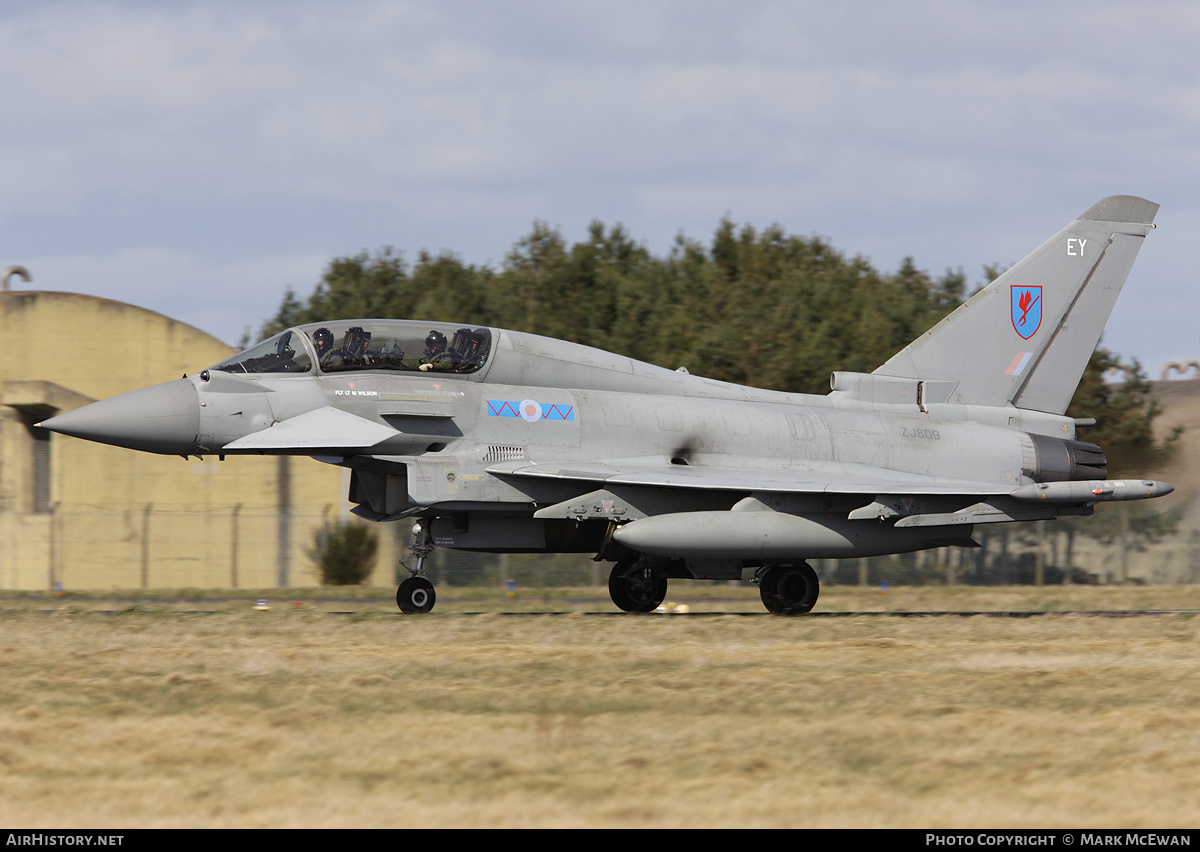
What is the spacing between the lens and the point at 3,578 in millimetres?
25938

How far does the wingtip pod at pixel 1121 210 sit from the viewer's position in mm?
17625

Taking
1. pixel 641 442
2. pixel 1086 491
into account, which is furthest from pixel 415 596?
pixel 1086 491

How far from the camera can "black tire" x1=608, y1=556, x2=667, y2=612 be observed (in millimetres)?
15531

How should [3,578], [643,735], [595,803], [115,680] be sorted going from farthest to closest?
[3,578] < [115,680] < [643,735] < [595,803]

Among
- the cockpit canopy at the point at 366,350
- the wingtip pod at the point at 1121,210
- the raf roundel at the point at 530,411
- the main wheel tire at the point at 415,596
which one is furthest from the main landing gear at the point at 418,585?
the wingtip pod at the point at 1121,210

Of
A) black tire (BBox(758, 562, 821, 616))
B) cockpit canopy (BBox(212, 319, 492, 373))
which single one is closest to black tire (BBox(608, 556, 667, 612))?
black tire (BBox(758, 562, 821, 616))

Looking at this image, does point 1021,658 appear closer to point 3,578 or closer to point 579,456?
point 579,456

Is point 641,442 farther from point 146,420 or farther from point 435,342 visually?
point 146,420

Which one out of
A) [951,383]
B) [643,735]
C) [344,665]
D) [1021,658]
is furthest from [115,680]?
[951,383]

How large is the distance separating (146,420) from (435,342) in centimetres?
336

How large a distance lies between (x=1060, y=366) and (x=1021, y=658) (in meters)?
8.04

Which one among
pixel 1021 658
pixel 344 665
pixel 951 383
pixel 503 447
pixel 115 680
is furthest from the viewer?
pixel 951 383

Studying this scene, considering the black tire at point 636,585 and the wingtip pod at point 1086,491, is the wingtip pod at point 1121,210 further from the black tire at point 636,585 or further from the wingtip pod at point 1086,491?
the black tire at point 636,585

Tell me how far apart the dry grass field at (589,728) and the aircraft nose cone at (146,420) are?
6.95 feet
